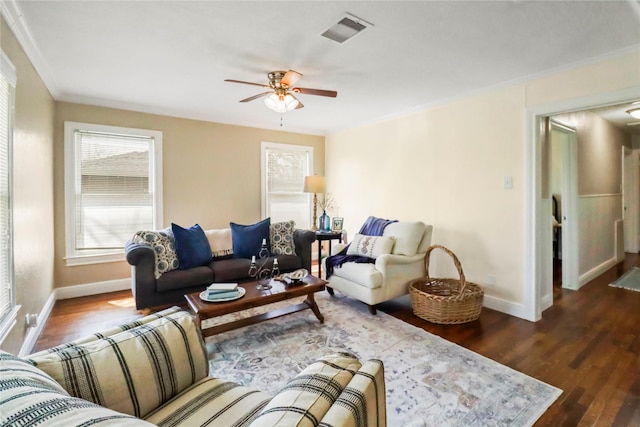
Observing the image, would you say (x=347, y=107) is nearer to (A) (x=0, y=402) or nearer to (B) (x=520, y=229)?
(B) (x=520, y=229)

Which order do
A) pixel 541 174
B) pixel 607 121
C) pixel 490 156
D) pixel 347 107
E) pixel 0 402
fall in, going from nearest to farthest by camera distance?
1. pixel 0 402
2. pixel 541 174
3. pixel 490 156
4. pixel 347 107
5. pixel 607 121

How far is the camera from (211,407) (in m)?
1.10

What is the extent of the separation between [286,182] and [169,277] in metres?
2.71

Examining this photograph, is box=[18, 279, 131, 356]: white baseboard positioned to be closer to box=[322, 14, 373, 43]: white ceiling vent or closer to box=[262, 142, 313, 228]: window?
box=[262, 142, 313, 228]: window

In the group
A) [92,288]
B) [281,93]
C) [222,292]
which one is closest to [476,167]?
[281,93]

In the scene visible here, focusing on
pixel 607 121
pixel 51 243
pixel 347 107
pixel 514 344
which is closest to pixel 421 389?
pixel 514 344

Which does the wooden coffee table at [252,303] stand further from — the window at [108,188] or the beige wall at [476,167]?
the window at [108,188]

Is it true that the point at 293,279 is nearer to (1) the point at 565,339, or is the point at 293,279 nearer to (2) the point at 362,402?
(2) the point at 362,402

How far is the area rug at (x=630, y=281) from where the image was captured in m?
3.91

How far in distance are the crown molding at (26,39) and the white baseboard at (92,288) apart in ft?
7.61

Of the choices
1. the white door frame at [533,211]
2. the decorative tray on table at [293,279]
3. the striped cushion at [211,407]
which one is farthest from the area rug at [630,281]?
the striped cushion at [211,407]

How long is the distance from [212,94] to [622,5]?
11.6 feet

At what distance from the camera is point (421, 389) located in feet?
6.33

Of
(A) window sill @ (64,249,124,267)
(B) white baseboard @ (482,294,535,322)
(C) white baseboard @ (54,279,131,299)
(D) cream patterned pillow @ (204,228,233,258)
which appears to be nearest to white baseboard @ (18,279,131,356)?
(C) white baseboard @ (54,279,131,299)
